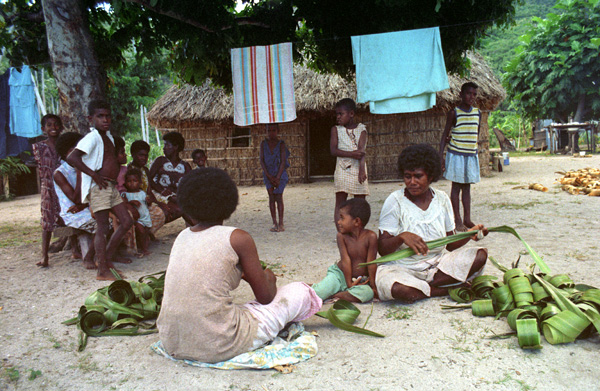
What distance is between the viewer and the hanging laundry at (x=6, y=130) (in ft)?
23.0

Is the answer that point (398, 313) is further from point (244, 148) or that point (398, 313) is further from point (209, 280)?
point (244, 148)

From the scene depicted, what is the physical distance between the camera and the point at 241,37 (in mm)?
5871

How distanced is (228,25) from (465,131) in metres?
3.25

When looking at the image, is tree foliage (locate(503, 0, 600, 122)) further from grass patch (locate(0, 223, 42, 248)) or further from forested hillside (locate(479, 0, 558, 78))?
grass patch (locate(0, 223, 42, 248))

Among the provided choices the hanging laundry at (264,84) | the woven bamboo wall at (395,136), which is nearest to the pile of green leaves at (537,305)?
the hanging laundry at (264,84)

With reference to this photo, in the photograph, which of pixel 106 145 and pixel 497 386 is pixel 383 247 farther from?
pixel 106 145

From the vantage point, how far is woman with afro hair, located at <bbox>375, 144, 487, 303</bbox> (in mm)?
2900

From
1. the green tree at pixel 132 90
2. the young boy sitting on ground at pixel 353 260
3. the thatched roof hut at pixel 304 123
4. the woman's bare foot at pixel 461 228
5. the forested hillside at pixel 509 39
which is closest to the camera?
the young boy sitting on ground at pixel 353 260

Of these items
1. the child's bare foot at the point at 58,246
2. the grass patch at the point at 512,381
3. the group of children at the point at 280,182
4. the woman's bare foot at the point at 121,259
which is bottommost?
the grass patch at the point at 512,381

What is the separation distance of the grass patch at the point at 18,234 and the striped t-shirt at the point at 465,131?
18.8 ft

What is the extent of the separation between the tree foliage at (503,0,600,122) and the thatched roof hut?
8.32m

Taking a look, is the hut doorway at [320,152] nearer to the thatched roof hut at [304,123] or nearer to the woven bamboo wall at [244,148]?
the thatched roof hut at [304,123]

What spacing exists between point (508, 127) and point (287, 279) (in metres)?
25.9

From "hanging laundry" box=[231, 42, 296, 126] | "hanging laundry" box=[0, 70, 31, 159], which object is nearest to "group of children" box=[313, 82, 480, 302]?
"hanging laundry" box=[231, 42, 296, 126]
